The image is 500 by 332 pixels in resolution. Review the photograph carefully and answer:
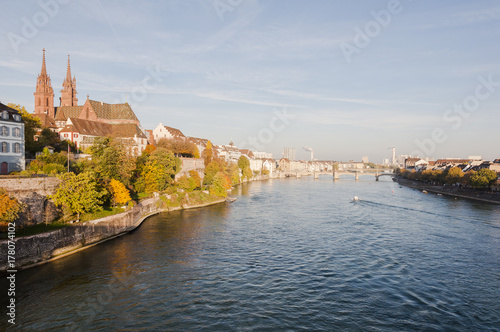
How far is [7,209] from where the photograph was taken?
2367 cm

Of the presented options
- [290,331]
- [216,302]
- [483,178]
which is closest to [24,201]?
[216,302]

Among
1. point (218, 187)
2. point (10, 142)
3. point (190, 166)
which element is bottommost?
point (218, 187)

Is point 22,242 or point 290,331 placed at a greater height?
point 22,242

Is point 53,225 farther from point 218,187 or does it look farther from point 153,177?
point 218,187

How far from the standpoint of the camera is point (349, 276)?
2433 cm

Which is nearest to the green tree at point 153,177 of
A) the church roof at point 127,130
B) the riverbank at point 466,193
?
the church roof at point 127,130

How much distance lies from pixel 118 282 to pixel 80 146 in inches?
1823

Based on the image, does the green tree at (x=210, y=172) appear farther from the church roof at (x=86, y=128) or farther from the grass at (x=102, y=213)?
the grass at (x=102, y=213)

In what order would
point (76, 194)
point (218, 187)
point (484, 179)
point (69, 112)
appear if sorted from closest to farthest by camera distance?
point (76, 194) → point (218, 187) → point (484, 179) → point (69, 112)

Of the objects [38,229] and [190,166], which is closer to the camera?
[38,229]

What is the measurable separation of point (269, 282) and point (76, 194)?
19893 mm

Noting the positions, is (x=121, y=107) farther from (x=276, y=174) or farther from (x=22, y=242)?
(x=276, y=174)

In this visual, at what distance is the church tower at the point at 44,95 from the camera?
7938 cm

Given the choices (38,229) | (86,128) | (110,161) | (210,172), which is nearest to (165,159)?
(110,161)
